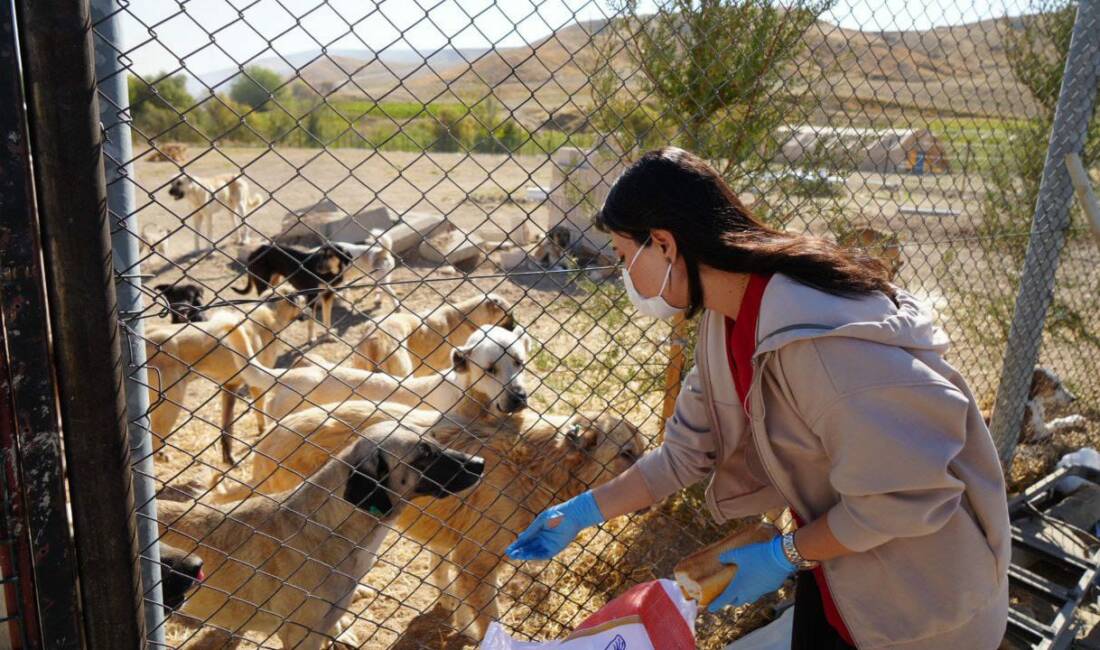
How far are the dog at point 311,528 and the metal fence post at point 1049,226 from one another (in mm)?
3242

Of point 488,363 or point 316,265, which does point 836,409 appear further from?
point 316,265

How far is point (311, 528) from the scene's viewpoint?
11.3ft

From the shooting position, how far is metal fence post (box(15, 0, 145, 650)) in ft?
4.66

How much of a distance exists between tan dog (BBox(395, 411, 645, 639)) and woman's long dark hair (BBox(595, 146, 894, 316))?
206 centimetres

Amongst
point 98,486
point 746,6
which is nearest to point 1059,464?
point 746,6

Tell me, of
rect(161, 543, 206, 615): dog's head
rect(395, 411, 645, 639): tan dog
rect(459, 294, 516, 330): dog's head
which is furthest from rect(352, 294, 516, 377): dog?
rect(161, 543, 206, 615): dog's head

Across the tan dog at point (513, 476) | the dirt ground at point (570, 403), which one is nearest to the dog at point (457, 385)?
the dirt ground at point (570, 403)

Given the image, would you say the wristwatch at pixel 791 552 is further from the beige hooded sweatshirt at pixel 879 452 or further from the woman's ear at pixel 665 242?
the woman's ear at pixel 665 242

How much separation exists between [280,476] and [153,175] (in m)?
23.8

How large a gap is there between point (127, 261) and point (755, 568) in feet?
5.61

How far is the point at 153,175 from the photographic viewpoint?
81.2 feet

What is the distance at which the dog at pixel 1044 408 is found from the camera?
5.55 m

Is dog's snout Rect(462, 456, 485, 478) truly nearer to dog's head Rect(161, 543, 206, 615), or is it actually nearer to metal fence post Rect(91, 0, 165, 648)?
dog's head Rect(161, 543, 206, 615)

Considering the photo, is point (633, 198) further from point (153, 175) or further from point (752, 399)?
point (153, 175)
